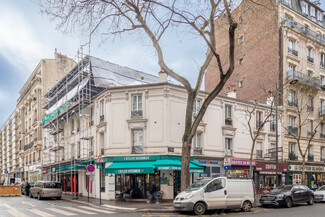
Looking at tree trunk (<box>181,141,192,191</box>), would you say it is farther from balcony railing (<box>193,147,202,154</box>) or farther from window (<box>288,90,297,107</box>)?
window (<box>288,90,297,107</box>)

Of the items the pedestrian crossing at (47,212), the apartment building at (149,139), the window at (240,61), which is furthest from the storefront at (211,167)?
the window at (240,61)

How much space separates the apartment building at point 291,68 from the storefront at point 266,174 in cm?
117

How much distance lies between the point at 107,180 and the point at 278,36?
20823mm

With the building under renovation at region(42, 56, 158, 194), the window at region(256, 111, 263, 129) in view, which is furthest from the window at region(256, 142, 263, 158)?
the building under renovation at region(42, 56, 158, 194)

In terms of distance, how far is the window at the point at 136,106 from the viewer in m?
22.4

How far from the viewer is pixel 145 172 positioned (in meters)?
20.3

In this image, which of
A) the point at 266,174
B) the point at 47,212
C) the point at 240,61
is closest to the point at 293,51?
the point at 240,61

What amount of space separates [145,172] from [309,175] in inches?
758

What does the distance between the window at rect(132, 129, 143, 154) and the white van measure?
761 cm

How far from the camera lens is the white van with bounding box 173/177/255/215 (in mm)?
13891

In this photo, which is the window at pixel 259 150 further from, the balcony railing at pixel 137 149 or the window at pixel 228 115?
the balcony railing at pixel 137 149

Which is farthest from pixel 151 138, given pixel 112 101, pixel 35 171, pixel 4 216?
pixel 35 171

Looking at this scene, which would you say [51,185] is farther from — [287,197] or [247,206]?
[287,197]

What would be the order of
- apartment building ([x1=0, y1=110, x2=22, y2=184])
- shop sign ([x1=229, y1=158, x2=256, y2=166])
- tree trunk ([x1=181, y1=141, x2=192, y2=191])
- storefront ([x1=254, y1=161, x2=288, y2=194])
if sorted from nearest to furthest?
tree trunk ([x1=181, y1=141, x2=192, y2=191])
shop sign ([x1=229, y1=158, x2=256, y2=166])
storefront ([x1=254, y1=161, x2=288, y2=194])
apartment building ([x1=0, y1=110, x2=22, y2=184])
